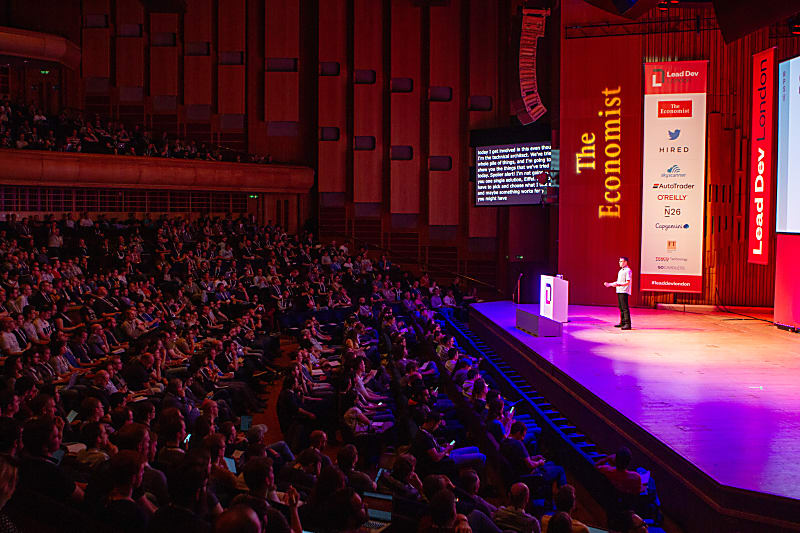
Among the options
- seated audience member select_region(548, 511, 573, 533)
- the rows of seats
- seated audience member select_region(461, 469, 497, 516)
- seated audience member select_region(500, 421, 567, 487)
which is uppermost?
seated audience member select_region(548, 511, 573, 533)

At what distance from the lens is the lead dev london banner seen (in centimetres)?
1240

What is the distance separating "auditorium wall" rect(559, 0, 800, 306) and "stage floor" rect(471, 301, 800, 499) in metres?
1.06

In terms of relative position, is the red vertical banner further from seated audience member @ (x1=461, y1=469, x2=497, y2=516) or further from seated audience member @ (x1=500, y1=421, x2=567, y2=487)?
seated audience member @ (x1=461, y1=469, x2=497, y2=516)

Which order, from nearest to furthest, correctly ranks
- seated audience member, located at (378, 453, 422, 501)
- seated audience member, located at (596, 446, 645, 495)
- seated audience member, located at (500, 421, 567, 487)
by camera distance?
seated audience member, located at (378, 453, 422, 501) → seated audience member, located at (596, 446, 645, 495) → seated audience member, located at (500, 421, 567, 487)

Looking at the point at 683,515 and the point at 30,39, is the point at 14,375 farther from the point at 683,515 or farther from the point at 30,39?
the point at 30,39

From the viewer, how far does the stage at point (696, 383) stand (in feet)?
16.3

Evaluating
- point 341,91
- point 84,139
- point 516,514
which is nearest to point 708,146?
point 516,514

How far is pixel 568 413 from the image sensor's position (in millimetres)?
7496

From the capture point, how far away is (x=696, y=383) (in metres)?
7.21

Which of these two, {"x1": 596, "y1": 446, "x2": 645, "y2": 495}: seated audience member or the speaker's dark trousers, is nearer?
{"x1": 596, "y1": 446, "x2": 645, "y2": 495}: seated audience member

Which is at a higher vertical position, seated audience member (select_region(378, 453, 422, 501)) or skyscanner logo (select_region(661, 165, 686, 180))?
skyscanner logo (select_region(661, 165, 686, 180))

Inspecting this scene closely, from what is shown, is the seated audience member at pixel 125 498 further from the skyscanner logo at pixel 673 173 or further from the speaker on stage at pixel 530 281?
the speaker on stage at pixel 530 281
